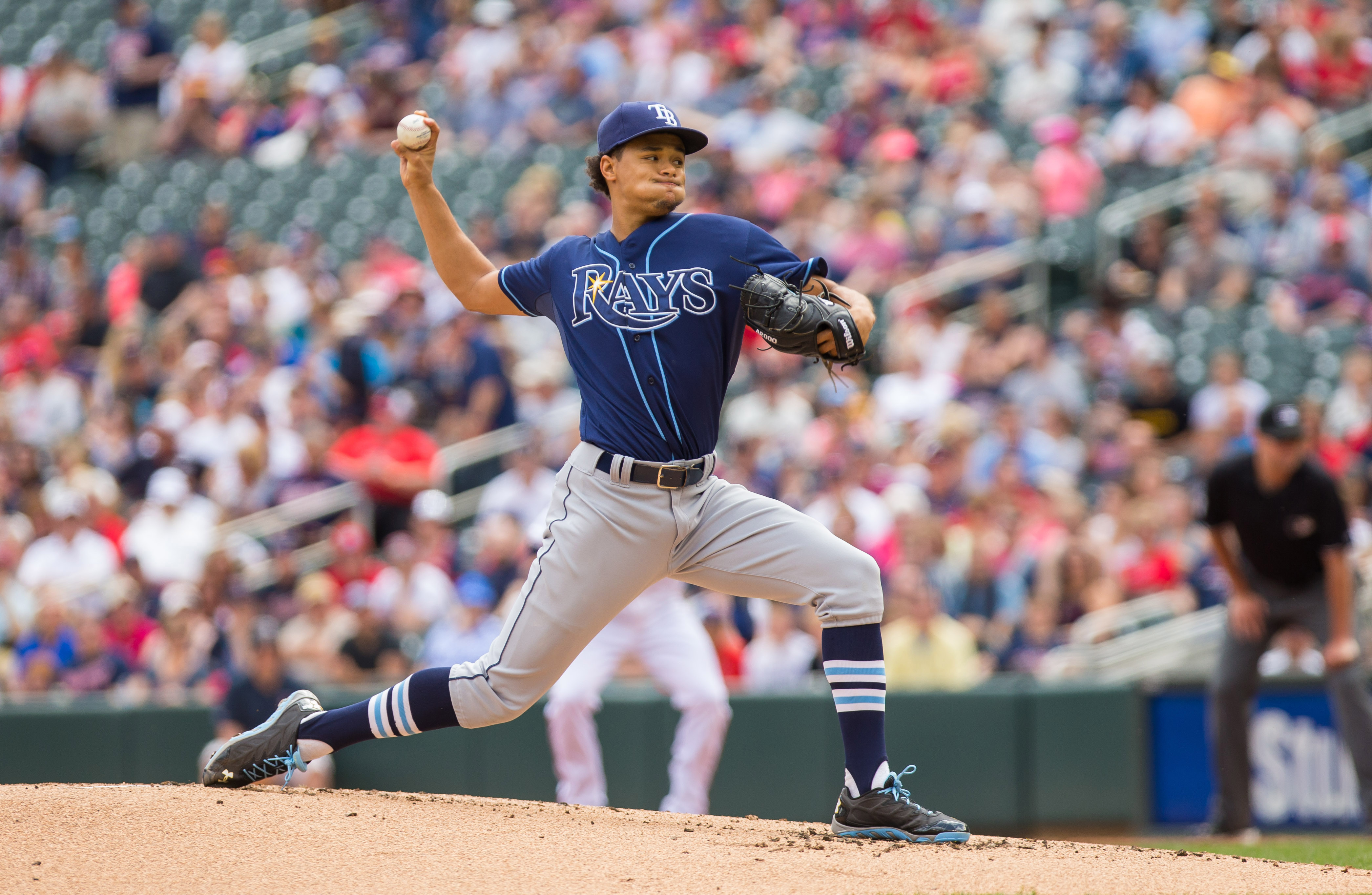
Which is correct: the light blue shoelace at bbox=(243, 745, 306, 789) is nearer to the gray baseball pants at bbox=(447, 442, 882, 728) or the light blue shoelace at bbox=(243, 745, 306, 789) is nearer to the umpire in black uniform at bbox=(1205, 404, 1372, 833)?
the gray baseball pants at bbox=(447, 442, 882, 728)

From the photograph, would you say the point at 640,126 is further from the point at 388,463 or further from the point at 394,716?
the point at 388,463

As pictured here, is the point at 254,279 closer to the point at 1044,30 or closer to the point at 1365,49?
the point at 1044,30

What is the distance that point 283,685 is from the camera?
8.17 meters

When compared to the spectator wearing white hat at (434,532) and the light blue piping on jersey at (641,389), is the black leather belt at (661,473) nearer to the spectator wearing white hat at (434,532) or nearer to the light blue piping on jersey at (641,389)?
the light blue piping on jersey at (641,389)

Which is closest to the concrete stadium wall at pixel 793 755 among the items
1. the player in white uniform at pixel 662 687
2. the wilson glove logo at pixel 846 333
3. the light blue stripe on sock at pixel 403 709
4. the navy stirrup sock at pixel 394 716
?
the player in white uniform at pixel 662 687

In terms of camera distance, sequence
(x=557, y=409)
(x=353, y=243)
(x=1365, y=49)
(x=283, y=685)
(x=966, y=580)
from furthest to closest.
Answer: (x=353, y=243) → (x=1365, y=49) → (x=557, y=409) → (x=966, y=580) → (x=283, y=685)

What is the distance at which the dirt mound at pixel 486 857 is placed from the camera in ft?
12.6

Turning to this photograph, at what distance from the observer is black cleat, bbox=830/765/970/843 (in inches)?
171

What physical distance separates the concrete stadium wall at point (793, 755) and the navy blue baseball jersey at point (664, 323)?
427 cm

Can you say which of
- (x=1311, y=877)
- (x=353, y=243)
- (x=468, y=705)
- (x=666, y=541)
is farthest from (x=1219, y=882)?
(x=353, y=243)

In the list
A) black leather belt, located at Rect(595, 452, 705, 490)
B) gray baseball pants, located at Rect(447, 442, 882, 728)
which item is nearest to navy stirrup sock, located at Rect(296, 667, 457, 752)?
gray baseball pants, located at Rect(447, 442, 882, 728)

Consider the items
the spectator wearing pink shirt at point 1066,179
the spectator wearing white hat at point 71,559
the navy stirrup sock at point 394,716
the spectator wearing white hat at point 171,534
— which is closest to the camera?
the navy stirrup sock at point 394,716

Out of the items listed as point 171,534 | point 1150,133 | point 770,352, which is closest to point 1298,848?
point 770,352

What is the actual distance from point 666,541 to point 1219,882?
1607 mm
